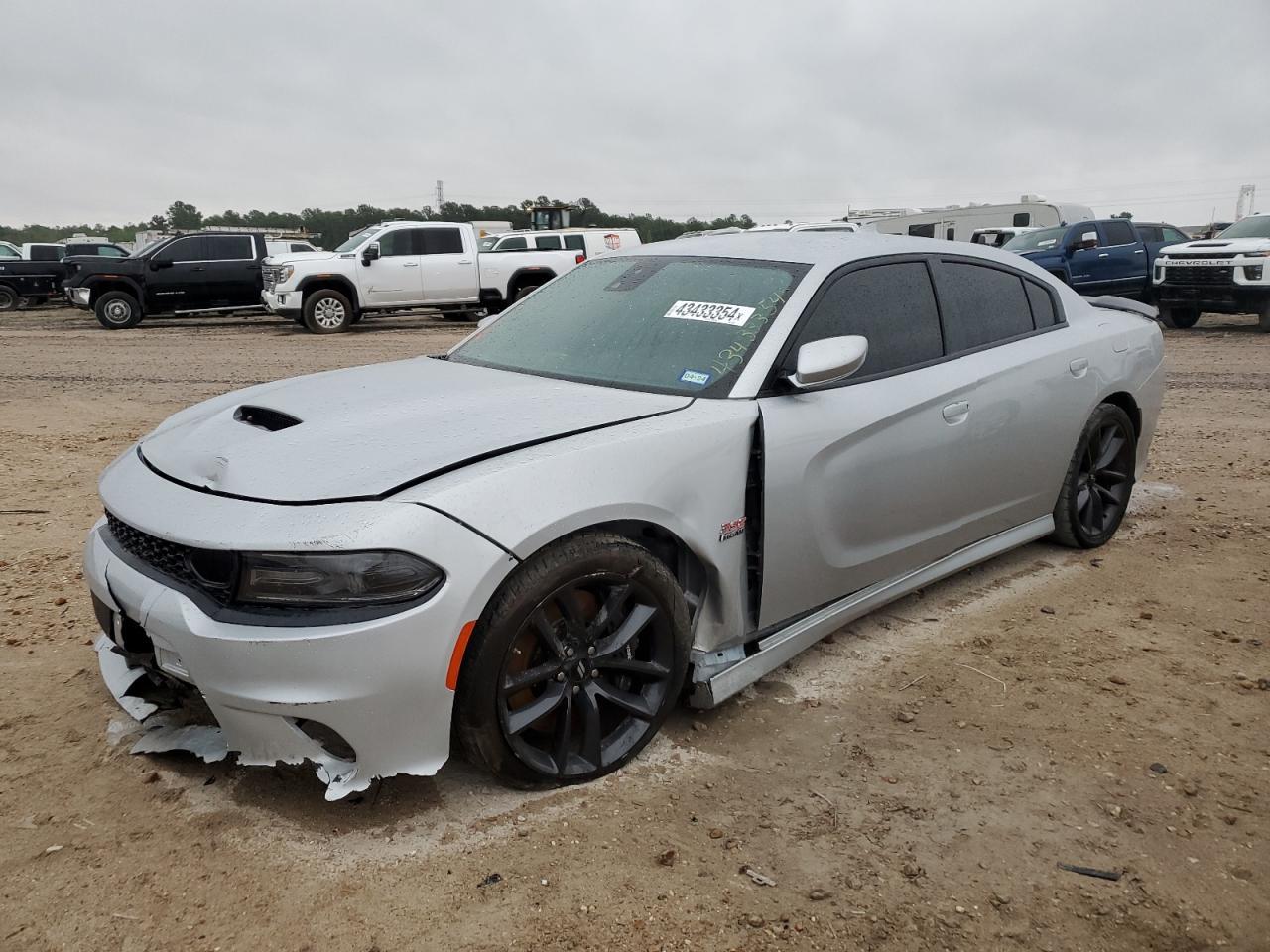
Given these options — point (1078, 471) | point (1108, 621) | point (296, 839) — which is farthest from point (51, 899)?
point (1078, 471)

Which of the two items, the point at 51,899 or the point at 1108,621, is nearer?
the point at 51,899

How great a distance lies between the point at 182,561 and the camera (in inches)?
101

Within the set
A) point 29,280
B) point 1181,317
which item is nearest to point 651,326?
point 1181,317

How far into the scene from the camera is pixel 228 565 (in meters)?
2.44

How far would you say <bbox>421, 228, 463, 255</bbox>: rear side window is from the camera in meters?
17.7

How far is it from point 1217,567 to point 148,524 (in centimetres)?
443

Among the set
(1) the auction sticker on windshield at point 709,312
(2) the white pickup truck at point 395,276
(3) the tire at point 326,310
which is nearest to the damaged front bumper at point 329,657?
(1) the auction sticker on windshield at point 709,312

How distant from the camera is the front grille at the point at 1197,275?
46.7 feet

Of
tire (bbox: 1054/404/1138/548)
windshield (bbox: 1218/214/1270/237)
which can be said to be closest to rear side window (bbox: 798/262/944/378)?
tire (bbox: 1054/404/1138/548)

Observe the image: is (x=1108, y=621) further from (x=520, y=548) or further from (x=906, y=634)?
(x=520, y=548)

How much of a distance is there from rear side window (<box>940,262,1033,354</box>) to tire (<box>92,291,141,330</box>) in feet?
56.4

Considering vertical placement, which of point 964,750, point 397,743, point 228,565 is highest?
point 228,565

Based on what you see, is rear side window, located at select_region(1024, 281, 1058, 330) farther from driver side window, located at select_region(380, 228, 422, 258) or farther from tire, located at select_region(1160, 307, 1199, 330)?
driver side window, located at select_region(380, 228, 422, 258)

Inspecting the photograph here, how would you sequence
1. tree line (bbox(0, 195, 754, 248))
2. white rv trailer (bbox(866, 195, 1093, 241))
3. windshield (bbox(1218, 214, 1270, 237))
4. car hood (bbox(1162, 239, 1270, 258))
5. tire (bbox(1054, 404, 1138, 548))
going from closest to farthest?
tire (bbox(1054, 404, 1138, 548)) → car hood (bbox(1162, 239, 1270, 258)) → windshield (bbox(1218, 214, 1270, 237)) → white rv trailer (bbox(866, 195, 1093, 241)) → tree line (bbox(0, 195, 754, 248))
